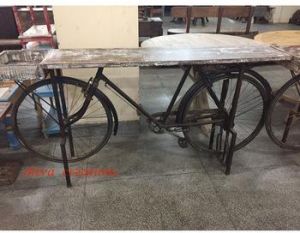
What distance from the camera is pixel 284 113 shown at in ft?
9.84

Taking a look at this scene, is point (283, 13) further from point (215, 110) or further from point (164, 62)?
point (164, 62)

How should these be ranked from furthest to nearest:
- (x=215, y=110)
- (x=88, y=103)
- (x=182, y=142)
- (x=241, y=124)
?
1. (x=241, y=124)
2. (x=182, y=142)
3. (x=215, y=110)
4. (x=88, y=103)

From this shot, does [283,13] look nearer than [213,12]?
No

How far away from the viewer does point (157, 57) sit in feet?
5.30

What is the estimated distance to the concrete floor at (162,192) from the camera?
1696mm

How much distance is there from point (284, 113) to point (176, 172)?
167cm

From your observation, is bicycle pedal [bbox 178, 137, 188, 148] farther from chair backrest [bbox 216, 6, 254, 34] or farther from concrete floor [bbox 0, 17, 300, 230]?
chair backrest [bbox 216, 6, 254, 34]

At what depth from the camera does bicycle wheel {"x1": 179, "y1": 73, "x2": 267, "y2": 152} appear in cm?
196

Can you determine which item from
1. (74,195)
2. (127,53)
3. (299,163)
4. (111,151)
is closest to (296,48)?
(299,163)

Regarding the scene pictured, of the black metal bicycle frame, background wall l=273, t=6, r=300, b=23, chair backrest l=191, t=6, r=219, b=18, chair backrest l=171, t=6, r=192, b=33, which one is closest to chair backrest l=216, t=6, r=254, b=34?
chair backrest l=191, t=6, r=219, b=18

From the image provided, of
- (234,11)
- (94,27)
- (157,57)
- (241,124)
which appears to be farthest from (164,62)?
(234,11)

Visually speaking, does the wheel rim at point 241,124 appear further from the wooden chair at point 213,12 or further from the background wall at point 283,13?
the background wall at point 283,13

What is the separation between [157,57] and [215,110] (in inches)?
28.7

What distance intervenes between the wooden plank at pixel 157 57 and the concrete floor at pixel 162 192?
942mm
